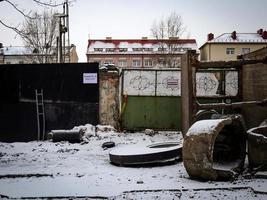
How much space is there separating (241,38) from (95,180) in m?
58.7

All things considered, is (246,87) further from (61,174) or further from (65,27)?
(65,27)

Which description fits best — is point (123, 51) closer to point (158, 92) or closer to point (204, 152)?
point (158, 92)

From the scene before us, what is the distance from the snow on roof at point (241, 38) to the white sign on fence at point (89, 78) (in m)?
49.1

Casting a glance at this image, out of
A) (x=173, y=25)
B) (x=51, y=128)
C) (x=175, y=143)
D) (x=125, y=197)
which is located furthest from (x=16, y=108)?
(x=173, y=25)

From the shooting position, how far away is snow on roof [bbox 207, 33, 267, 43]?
60.3 metres

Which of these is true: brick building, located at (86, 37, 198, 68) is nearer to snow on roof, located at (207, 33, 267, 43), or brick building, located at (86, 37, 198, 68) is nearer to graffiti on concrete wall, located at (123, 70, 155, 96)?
snow on roof, located at (207, 33, 267, 43)

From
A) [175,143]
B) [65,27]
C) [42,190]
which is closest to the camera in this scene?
[42,190]

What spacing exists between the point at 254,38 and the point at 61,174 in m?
59.3

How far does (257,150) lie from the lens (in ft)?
23.4

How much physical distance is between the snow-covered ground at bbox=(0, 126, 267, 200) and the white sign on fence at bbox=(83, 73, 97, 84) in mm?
3205

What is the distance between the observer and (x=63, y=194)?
601cm

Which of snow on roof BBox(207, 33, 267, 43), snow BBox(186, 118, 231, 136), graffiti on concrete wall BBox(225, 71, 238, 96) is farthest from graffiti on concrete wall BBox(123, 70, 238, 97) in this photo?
snow on roof BBox(207, 33, 267, 43)

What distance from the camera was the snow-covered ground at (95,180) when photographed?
19.6ft

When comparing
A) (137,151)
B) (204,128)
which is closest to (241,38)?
(137,151)
